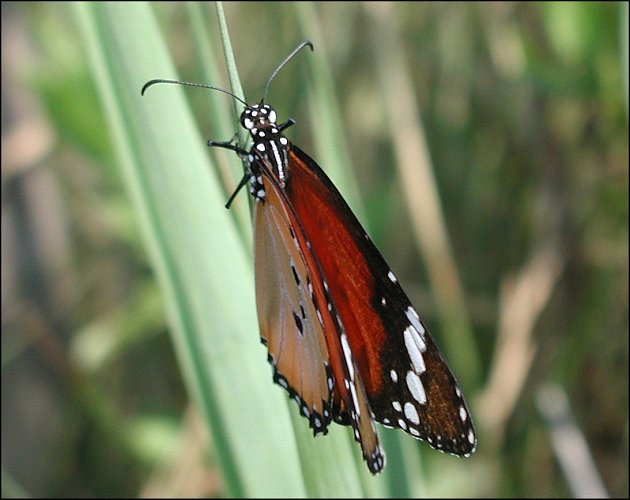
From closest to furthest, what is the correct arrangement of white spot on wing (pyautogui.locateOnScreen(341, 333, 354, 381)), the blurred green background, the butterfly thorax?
1. white spot on wing (pyautogui.locateOnScreen(341, 333, 354, 381))
2. the butterfly thorax
3. the blurred green background

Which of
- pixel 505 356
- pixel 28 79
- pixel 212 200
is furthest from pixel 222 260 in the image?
pixel 505 356

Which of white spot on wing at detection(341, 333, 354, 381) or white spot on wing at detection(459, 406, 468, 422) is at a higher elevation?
white spot on wing at detection(341, 333, 354, 381)

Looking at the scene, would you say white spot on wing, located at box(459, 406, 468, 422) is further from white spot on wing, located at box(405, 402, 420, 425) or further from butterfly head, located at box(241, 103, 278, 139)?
butterfly head, located at box(241, 103, 278, 139)

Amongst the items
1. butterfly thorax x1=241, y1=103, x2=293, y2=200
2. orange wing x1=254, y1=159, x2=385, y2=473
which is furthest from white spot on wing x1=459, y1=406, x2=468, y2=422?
butterfly thorax x1=241, y1=103, x2=293, y2=200

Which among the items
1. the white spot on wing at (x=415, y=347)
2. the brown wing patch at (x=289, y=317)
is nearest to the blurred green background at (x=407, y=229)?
the brown wing patch at (x=289, y=317)

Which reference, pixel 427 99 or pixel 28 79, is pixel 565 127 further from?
pixel 28 79

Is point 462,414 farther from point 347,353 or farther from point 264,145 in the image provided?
point 264,145

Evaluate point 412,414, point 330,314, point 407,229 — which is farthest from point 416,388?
point 407,229
